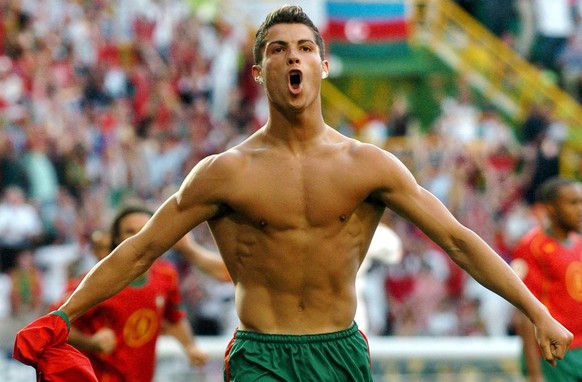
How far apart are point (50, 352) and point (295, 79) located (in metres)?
1.47

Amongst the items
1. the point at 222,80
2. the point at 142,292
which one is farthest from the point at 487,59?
the point at 142,292

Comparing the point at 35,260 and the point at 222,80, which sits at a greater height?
the point at 222,80

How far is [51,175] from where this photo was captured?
49.1ft

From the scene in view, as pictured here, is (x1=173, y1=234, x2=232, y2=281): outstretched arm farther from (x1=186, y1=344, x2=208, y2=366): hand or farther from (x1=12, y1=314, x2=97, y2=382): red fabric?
(x1=12, y1=314, x2=97, y2=382): red fabric

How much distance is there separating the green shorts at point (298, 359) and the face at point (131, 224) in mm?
2712

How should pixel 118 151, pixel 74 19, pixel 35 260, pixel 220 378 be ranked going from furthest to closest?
pixel 74 19
pixel 118 151
pixel 35 260
pixel 220 378

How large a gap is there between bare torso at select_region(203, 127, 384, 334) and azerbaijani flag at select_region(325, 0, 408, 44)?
15509mm

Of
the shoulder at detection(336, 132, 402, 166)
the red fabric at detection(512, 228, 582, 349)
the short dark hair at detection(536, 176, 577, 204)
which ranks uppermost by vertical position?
the shoulder at detection(336, 132, 402, 166)

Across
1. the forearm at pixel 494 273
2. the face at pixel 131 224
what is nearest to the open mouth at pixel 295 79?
the forearm at pixel 494 273

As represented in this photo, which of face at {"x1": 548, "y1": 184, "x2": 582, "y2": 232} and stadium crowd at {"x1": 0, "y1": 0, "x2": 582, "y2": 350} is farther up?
face at {"x1": 548, "y1": 184, "x2": 582, "y2": 232}

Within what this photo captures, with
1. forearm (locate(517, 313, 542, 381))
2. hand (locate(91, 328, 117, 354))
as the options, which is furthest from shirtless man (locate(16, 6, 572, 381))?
forearm (locate(517, 313, 542, 381))

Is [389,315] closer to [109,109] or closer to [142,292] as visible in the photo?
[109,109]

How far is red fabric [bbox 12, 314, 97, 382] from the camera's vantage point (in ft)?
16.7

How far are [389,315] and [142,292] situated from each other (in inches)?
267
